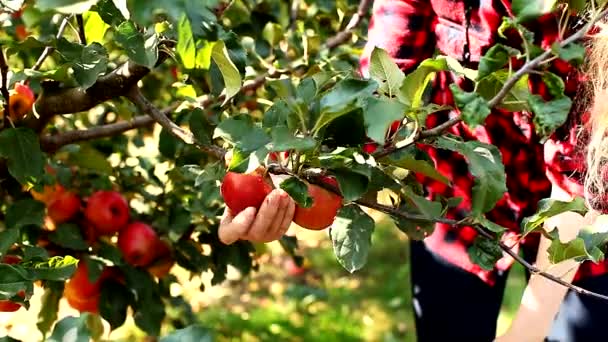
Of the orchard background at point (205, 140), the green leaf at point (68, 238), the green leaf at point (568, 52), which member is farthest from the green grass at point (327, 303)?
the green leaf at point (568, 52)

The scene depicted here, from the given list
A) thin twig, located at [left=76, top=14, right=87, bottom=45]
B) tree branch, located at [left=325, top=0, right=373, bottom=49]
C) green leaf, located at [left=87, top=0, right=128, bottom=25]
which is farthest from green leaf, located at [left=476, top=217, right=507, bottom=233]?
tree branch, located at [left=325, top=0, right=373, bottom=49]

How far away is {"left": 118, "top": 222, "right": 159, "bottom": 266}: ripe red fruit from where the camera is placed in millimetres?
1636

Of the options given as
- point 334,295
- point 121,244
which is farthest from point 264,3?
point 334,295

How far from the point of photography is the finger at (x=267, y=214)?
1.05 meters

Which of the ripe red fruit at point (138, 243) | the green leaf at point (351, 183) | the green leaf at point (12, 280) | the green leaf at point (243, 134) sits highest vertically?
the green leaf at point (243, 134)

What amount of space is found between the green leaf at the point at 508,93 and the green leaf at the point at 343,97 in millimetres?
112

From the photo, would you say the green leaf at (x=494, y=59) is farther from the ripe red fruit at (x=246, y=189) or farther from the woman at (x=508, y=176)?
the woman at (x=508, y=176)

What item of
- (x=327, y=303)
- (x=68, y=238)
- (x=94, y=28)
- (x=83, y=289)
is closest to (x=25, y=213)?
(x=68, y=238)

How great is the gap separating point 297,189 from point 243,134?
0.08 meters

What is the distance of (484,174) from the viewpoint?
94 cm

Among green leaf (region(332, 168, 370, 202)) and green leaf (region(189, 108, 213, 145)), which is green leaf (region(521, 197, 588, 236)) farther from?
green leaf (region(189, 108, 213, 145))

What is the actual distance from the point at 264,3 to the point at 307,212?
943mm

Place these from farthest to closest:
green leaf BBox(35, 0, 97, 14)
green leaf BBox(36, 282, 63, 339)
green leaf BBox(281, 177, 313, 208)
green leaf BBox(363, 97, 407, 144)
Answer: green leaf BBox(36, 282, 63, 339) < green leaf BBox(281, 177, 313, 208) < green leaf BBox(363, 97, 407, 144) < green leaf BBox(35, 0, 97, 14)

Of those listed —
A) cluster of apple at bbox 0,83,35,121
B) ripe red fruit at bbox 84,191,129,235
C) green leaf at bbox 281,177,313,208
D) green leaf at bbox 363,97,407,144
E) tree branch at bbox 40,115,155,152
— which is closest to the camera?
green leaf at bbox 363,97,407,144
